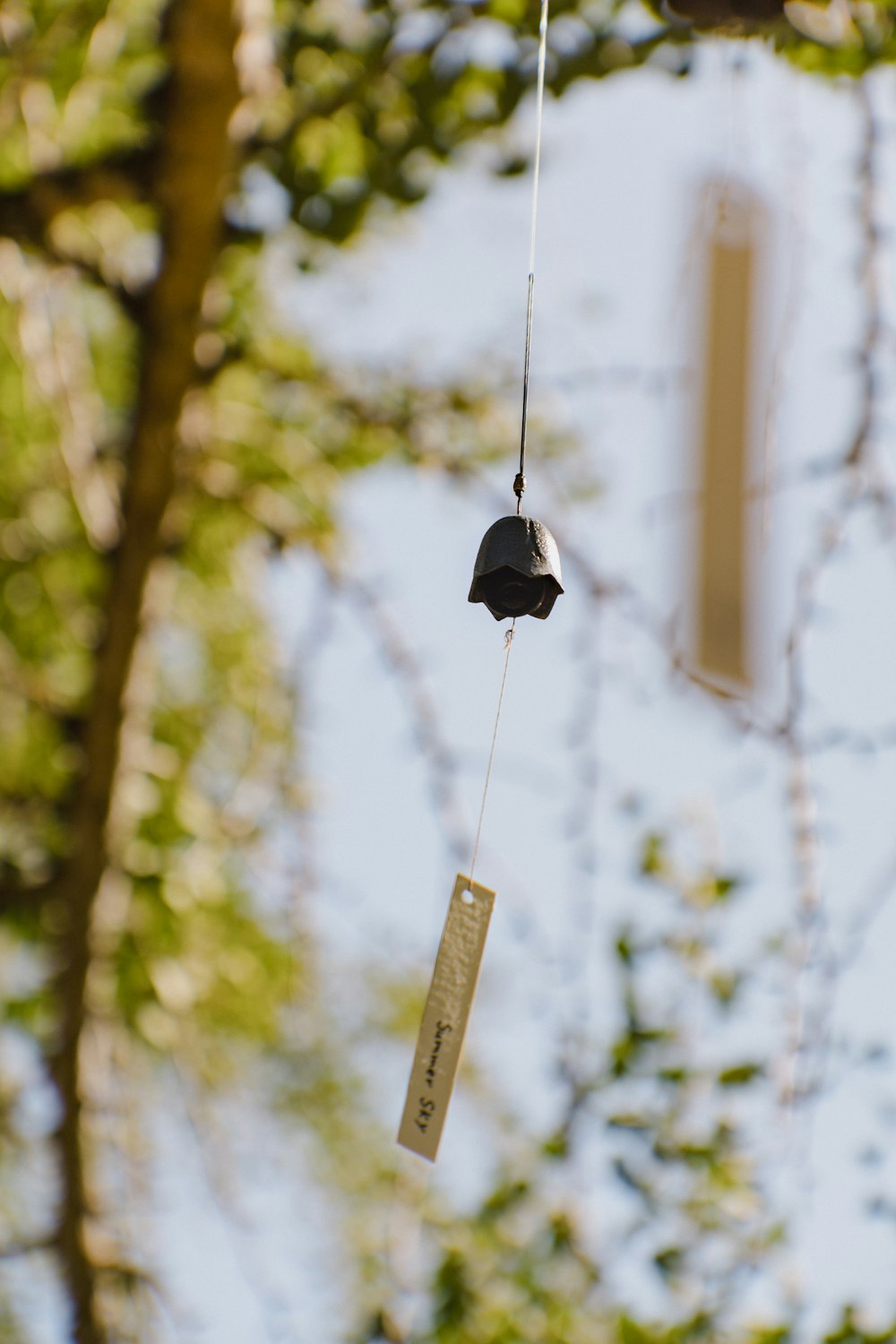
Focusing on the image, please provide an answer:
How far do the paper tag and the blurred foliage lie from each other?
0.86 m

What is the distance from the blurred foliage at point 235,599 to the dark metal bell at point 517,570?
0.52m

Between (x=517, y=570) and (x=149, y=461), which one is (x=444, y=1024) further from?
(x=149, y=461)

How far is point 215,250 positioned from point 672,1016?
1.44m

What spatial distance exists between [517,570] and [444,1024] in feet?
1.32

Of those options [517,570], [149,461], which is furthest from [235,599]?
[517,570]

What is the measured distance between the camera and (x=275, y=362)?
2.58 meters

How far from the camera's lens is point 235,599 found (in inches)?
151

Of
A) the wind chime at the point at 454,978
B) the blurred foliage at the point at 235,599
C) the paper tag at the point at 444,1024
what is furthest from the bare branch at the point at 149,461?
the paper tag at the point at 444,1024

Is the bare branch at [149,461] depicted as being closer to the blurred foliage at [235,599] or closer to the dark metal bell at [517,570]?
the blurred foliage at [235,599]

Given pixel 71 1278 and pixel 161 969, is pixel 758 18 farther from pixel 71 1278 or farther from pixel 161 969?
pixel 71 1278

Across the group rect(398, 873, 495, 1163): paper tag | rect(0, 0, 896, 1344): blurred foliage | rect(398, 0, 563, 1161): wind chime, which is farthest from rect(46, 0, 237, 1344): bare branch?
rect(398, 873, 495, 1163): paper tag

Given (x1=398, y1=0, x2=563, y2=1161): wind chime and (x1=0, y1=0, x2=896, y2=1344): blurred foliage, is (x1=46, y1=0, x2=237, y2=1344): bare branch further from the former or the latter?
(x1=398, y1=0, x2=563, y2=1161): wind chime

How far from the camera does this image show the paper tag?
1.16 m

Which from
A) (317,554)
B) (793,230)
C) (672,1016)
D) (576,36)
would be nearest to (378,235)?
(317,554)
